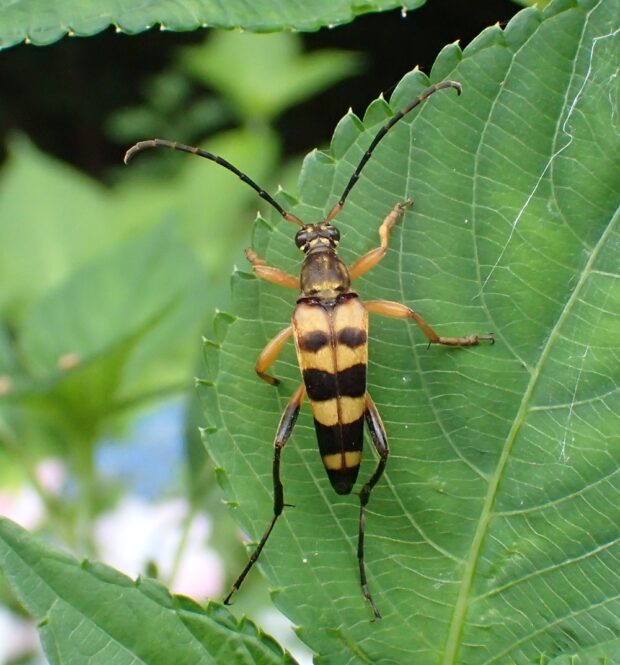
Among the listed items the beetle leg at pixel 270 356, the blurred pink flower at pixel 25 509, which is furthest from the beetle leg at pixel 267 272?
the blurred pink flower at pixel 25 509

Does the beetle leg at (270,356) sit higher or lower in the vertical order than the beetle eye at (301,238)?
lower

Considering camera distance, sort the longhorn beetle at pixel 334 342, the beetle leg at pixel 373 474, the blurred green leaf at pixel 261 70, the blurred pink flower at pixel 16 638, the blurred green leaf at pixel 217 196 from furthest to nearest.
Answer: the blurred green leaf at pixel 261 70, the blurred green leaf at pixel 217 196, the blurred pink flower at pixel 16 638, the longhorn beetle at pixel 334 342, the beetle leg at pixel 373 474

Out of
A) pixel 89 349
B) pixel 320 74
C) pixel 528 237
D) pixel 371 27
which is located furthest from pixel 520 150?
pixel 371 27

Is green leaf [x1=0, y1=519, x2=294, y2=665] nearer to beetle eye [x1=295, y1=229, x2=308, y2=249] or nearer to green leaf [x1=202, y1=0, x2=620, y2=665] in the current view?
green leaf [x1=202, y1=0, x2=620, y2=665]

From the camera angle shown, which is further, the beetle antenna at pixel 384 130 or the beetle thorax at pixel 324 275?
the beetle thorax at pixel 324 275

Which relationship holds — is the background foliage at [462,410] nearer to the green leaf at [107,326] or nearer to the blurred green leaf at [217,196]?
the green leaf at [107,326]

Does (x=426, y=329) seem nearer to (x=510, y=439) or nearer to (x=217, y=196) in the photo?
(x=510, y=439)

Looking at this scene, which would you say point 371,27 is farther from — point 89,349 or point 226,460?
point 226,460

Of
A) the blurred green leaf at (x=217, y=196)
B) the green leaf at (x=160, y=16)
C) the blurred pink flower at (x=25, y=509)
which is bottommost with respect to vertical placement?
the green leaf at (x=160, y=16)
